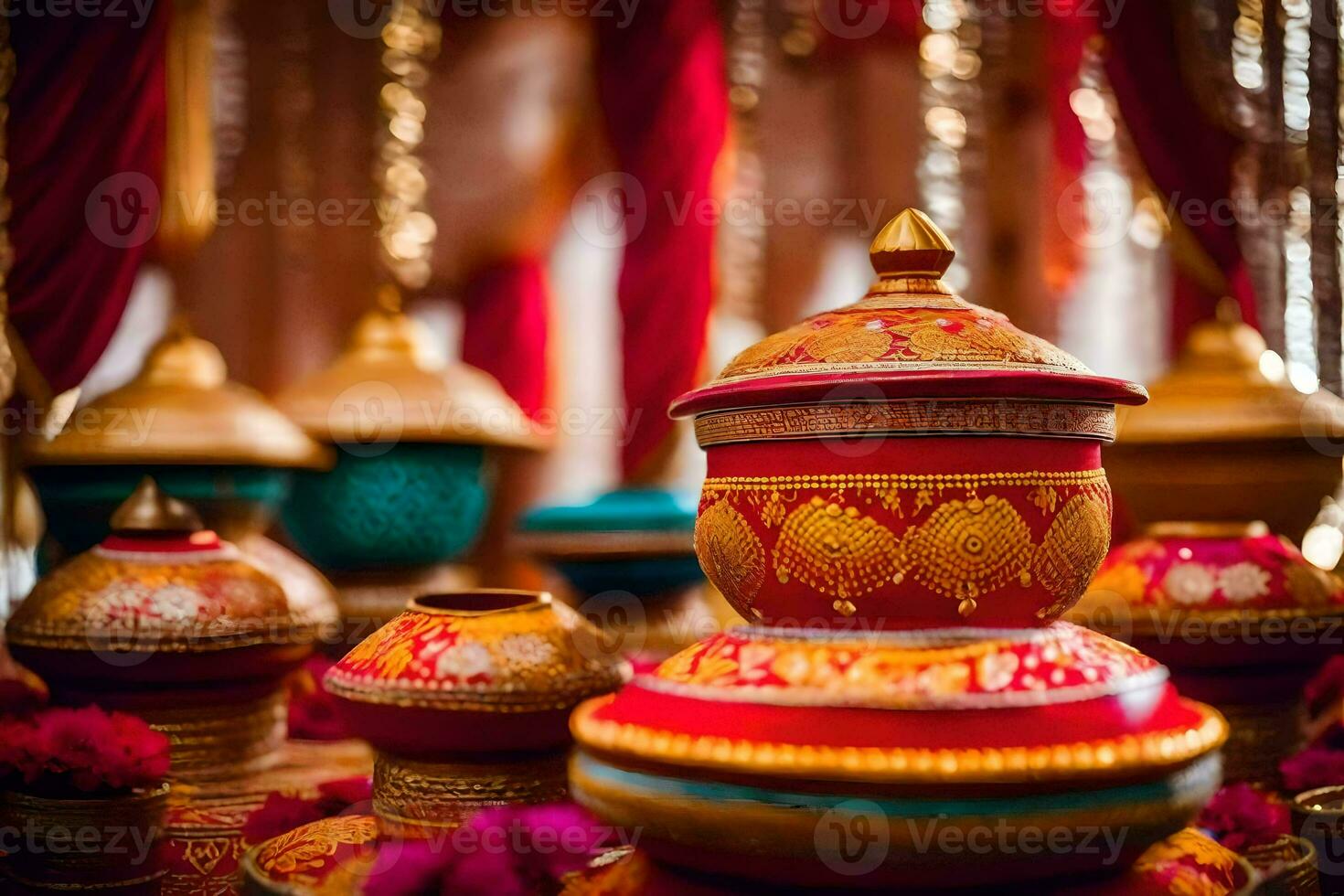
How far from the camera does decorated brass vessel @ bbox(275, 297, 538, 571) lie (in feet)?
7.77

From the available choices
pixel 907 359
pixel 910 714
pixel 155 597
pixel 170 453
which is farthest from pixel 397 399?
pixel 910 714

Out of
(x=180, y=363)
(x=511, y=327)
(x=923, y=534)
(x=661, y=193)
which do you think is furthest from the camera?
(x=511, y=327)

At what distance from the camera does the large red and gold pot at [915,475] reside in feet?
3.52

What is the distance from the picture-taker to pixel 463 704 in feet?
4.12

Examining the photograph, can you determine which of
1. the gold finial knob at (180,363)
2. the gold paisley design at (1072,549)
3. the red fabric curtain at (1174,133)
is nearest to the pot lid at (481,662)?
the gold paisley design at (1072,549)

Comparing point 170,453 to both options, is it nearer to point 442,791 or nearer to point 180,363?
point 180,363

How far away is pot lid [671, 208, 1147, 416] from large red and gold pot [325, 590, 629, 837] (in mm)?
311

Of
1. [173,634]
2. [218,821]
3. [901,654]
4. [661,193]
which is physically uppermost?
[661,193]

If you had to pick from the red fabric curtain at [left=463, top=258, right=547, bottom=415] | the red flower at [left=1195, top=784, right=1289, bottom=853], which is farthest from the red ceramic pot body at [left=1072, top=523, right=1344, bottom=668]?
the red fabric curtain at [left=463, top=258, right=547, bottom=415]

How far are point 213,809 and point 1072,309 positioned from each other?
3.00m

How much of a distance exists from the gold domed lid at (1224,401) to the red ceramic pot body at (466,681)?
3.21ft

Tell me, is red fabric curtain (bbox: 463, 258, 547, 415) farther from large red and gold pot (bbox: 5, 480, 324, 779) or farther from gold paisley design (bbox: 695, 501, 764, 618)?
gold paisley design (bbox: 695, 501, 764, 618)

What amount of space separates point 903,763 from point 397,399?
1.65 m

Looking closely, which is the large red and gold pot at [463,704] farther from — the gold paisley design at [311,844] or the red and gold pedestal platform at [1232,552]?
the red and gold pedestal platform at [1232,552]
